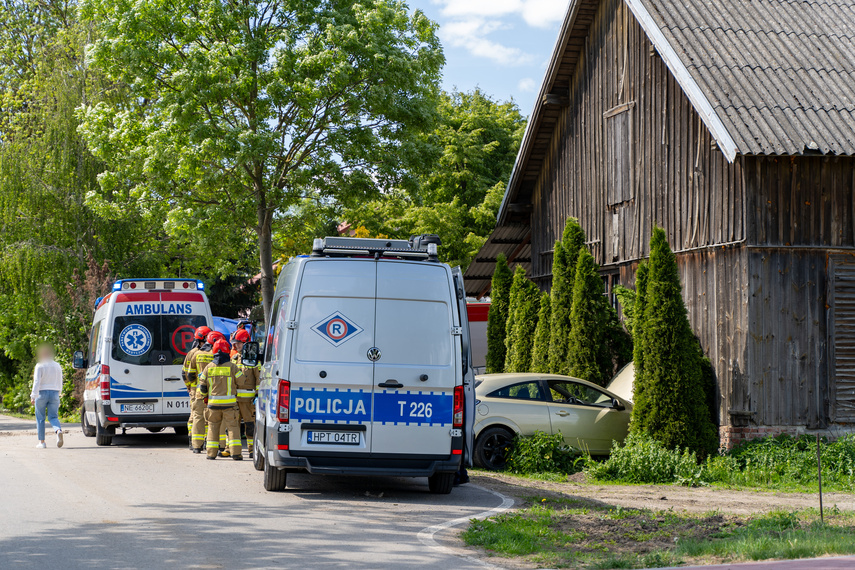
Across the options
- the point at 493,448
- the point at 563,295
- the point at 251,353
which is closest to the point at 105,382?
the point at 251,353

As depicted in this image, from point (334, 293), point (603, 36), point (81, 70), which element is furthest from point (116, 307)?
point (81, 70)

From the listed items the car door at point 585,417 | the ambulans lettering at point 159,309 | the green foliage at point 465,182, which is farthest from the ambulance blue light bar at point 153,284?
the green foliage at point 465,182

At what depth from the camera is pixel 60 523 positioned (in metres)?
8.63

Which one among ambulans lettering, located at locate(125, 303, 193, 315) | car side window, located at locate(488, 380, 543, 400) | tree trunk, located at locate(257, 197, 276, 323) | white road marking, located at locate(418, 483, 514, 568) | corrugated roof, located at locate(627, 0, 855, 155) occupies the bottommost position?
white road marking, located at locate(418, 483, 514, 568)

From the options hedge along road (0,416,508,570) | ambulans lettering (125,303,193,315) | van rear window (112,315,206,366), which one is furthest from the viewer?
ambulans lettering (125,303,193,315)

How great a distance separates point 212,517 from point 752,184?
9.38m

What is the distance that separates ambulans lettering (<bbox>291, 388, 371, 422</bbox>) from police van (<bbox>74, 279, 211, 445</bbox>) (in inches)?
293

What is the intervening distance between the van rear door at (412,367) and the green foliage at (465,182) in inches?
939

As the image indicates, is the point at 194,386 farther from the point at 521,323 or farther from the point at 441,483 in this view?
the point at 521,323

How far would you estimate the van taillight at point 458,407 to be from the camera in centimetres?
1011

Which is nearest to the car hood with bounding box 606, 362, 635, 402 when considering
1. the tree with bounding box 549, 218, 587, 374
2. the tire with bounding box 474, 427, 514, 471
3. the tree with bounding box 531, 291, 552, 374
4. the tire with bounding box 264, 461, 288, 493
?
the tree with bounding box 549, 218, 587, 374

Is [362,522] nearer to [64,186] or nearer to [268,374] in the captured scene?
[268,374]

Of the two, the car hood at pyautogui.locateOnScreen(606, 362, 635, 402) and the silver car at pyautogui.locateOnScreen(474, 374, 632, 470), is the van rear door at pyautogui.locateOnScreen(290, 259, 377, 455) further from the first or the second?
the car hood at pyautogui.locateOnScreen(606, 362, 635, 402)

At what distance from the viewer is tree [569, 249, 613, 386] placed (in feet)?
56.0
